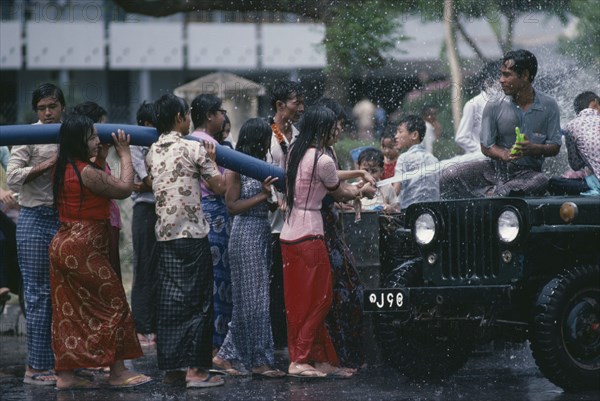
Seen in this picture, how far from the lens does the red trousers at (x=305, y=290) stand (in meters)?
8.70

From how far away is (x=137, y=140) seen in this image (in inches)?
342

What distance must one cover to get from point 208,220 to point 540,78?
3.79 metres

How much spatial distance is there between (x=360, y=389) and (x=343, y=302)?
93 cm

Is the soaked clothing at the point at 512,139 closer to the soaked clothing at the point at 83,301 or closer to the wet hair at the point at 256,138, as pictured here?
the wet hair at the point at 256,138

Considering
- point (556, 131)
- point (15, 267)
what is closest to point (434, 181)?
point (556, 131)

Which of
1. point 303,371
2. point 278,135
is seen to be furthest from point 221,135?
point 303,371

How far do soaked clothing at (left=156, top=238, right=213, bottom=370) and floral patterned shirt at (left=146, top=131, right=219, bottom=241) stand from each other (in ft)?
0.27

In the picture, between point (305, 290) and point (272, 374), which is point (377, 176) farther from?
point (272, 374)

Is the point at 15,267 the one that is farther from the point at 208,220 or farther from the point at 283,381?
the point at 283,381

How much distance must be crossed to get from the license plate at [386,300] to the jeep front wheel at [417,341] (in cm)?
12

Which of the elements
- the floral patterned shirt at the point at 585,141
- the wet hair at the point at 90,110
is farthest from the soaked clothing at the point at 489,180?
the wet hair at the point at 90,110

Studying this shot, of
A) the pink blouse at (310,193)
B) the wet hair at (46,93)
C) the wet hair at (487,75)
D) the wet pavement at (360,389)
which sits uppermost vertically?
the wet hair at (487,75)

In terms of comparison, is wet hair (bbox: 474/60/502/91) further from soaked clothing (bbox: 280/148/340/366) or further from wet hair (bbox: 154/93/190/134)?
wet hair (bbox: 154/93/190/134)

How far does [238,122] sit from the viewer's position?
44.9 feet
